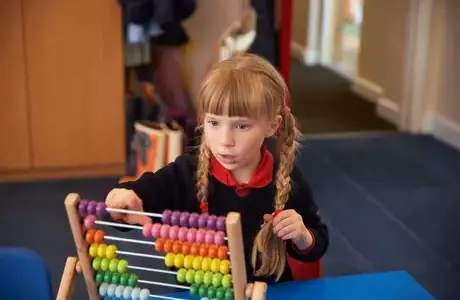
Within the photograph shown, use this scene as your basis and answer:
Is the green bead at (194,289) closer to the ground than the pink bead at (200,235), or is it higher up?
closer to the ground

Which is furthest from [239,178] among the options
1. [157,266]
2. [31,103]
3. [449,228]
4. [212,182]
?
[31,103]

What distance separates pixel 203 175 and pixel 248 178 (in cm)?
9

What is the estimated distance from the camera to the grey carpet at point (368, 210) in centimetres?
274

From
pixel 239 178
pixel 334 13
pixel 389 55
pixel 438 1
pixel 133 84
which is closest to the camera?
pixel 239 178

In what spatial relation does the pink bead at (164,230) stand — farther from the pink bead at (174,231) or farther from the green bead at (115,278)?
the green bead at (115,278)

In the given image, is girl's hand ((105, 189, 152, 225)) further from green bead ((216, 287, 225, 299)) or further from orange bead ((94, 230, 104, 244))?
green bead ((216, 287, 225, 299))

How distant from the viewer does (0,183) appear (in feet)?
11.5

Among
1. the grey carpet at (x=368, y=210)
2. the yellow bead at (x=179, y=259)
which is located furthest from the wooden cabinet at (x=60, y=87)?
the yellow bead at (x=179, y=259)

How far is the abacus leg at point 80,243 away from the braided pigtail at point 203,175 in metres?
0.33

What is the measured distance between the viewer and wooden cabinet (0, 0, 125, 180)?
330 centimetres

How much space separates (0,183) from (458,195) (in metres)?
2.30

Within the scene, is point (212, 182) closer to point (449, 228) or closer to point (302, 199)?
point (302, 199)

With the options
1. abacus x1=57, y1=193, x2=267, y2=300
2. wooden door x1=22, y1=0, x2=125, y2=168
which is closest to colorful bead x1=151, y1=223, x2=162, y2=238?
abacus x1=57, y1=193, x2=267, y2=300

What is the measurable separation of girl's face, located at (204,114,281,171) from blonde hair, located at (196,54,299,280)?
1 centimetres
